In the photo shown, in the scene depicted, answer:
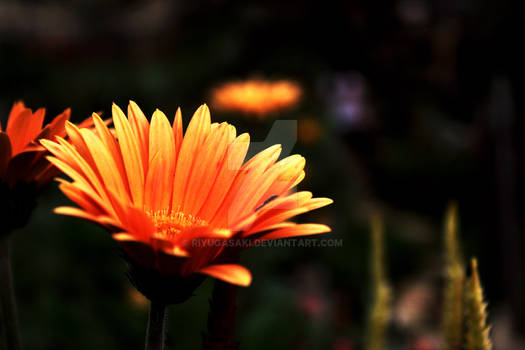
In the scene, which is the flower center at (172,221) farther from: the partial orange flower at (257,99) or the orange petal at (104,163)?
the partial orange flower at (257,99)

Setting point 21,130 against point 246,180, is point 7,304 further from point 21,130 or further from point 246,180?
point 246,180

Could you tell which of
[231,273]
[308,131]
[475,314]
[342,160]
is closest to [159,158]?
[231,273]

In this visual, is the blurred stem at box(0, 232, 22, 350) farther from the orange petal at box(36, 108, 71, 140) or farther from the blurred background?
the blurred background

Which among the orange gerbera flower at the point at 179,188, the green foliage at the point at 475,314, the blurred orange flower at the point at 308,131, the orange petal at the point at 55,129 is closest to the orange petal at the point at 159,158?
the orange gerbera flower at the point at 179,188

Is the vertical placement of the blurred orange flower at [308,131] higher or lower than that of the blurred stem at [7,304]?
higher

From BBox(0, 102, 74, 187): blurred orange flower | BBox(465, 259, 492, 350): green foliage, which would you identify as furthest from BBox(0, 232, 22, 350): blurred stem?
BBox(465, 259, 492, 350): green foliage

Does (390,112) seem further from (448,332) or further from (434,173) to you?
(448,332)
